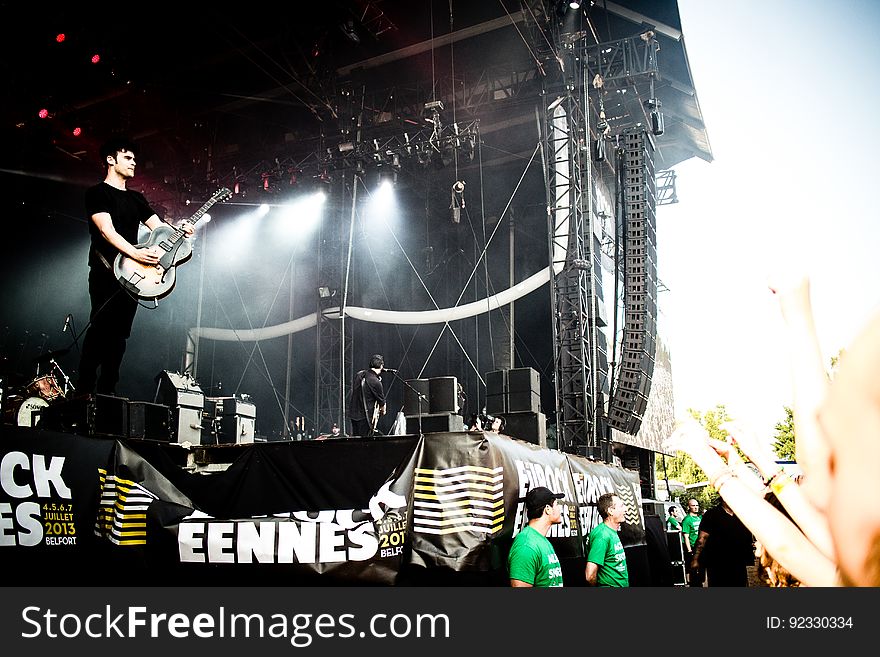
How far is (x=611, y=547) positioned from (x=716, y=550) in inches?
45.1

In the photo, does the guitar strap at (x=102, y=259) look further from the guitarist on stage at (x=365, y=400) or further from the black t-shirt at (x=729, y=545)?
the black t-shirt at (x=729, y=545)

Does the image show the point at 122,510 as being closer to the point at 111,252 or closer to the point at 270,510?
the point at 270,510

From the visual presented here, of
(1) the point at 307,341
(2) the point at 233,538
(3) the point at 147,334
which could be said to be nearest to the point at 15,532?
(2) the point at 233,538

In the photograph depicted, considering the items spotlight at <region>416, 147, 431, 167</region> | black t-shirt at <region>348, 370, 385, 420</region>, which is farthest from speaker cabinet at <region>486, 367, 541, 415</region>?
spotlight at <region>416, 147, 431, 167</region>

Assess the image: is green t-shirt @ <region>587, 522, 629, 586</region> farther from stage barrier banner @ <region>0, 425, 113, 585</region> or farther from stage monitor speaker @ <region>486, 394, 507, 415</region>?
stage barrier banner @ <region>0, 425, 113, 585</region>

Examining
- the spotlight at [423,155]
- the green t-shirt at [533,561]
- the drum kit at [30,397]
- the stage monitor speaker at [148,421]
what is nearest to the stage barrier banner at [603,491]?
the green t-shirt at [533,561]

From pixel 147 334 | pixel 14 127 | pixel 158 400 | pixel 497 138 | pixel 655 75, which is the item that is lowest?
pixel 158 400

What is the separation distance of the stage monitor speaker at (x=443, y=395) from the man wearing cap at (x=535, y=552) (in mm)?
1841

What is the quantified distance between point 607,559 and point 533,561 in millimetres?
872

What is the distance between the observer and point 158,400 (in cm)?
733

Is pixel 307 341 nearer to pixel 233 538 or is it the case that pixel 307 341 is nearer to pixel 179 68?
pixel 179 68

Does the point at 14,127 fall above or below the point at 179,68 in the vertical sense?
below

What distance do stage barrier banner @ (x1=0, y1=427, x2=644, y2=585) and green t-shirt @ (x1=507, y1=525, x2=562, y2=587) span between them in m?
0.26
